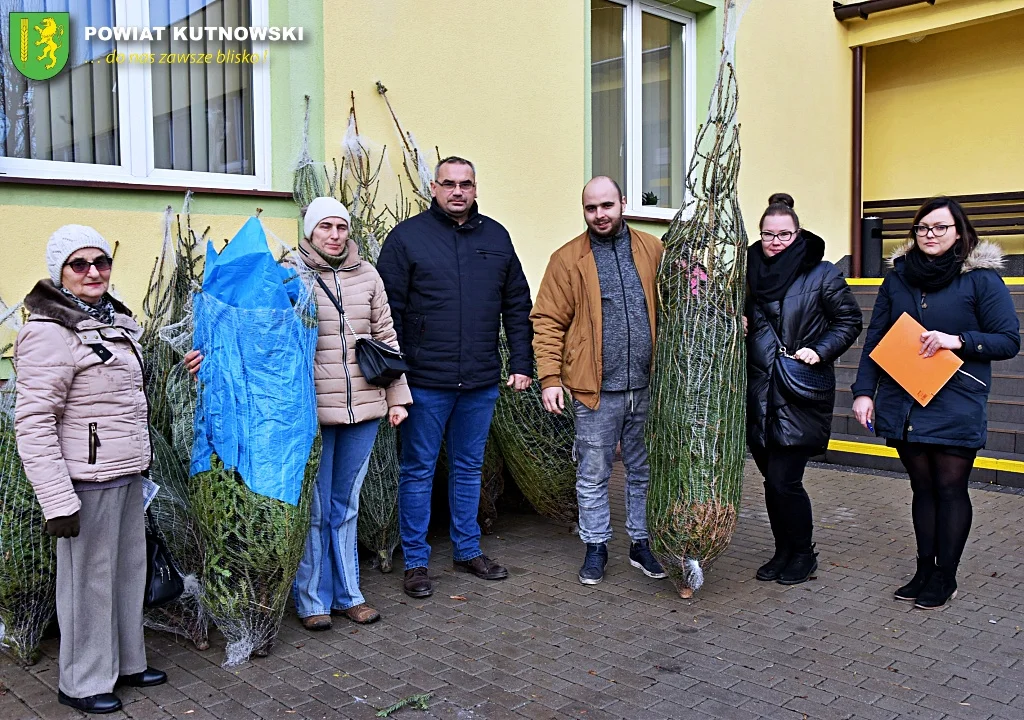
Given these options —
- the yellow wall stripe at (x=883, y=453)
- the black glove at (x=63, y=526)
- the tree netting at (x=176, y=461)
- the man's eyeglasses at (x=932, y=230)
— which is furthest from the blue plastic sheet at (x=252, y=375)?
the yellow wall stripe at (x=883, y=453)

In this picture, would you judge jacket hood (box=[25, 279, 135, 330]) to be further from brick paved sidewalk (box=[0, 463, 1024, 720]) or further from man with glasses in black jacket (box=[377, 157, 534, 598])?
man with glasses in black jacket (box=[377, 157, 534, 598])

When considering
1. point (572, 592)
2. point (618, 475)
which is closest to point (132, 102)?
point (572, 592)

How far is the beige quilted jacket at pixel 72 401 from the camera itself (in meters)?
3.02

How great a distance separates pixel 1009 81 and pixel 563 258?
8.28m

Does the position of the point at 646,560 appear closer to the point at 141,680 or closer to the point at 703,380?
the point at 703,380

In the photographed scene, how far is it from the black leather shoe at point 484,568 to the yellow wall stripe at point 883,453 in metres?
3.34

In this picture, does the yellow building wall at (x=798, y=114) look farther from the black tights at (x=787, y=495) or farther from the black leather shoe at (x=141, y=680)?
the black leather shoe at (x=141, y=680)

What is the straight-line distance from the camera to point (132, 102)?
4883 mm

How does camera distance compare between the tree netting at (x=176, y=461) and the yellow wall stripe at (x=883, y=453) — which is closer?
the tree netting at (x=176, y=461)

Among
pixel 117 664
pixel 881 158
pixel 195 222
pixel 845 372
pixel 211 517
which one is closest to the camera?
pixel 117 664

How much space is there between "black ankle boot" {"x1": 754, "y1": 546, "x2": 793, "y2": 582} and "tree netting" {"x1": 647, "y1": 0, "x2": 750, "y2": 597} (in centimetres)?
52

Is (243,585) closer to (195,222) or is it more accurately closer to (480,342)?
(480,342)

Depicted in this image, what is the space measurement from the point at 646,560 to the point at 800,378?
120 centimetres

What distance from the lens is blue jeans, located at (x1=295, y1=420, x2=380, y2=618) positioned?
13.0 ft
